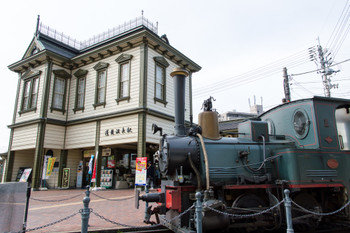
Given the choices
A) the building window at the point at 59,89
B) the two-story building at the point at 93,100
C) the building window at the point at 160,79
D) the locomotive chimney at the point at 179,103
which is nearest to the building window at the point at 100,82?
the two-story building at the point at 93,100

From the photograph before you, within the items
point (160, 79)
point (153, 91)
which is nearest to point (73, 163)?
point (153, 91)

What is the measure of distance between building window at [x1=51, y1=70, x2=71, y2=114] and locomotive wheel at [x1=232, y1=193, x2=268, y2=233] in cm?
1381

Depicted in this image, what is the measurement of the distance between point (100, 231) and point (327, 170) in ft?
16.8

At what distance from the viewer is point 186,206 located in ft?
16.6

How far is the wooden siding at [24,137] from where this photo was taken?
15.4 m

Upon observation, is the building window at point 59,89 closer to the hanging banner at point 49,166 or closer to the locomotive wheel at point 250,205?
the hanging banner at point 49,166

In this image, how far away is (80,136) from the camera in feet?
49.6

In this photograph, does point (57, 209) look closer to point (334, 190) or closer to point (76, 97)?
point (334, 190)

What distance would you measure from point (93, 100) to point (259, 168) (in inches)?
461

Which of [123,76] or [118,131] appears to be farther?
[123,76]

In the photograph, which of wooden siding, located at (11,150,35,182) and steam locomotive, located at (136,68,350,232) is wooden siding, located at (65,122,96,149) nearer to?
wooden siding, located at (11,150,35,182)

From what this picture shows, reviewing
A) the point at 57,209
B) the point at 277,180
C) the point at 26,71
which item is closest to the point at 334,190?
the point at 277,180

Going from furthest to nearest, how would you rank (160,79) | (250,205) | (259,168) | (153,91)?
(160,79)
(153,91)
(259,168)
(250,205)

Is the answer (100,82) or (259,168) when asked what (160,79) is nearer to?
(100,82)
